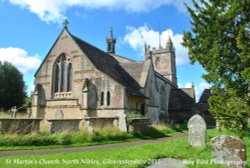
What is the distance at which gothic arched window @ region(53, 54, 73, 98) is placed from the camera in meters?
27.7

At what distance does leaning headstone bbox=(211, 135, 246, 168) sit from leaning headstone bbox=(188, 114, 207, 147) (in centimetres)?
388

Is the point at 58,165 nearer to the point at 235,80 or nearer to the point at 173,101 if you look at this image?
the point at 235,80

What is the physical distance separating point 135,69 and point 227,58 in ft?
Result: 64.8

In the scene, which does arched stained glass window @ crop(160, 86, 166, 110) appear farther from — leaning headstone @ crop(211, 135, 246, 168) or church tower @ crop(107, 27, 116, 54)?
leaning headstone @ crop(211, 135, 246, 168)

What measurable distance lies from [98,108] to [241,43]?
54.0 ft

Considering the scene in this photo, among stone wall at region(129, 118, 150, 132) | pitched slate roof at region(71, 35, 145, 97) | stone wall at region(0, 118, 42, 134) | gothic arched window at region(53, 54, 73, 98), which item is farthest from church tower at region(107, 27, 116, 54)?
stone wall at region(0, 118, 42, 134)

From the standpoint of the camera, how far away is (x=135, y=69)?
32156mm

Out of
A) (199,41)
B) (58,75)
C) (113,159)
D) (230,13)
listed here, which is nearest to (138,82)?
(58,75)

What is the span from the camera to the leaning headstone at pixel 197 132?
1207 centimetres

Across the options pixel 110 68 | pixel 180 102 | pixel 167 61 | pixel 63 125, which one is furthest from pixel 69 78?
pixel 167 61

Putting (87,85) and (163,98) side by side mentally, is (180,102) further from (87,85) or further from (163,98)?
(87,85)

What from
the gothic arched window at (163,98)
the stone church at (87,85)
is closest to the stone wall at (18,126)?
the stone church at (87,85)

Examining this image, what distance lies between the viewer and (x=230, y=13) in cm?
1234

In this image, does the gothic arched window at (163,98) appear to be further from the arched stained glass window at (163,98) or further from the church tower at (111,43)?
the church tower at (111,43)
